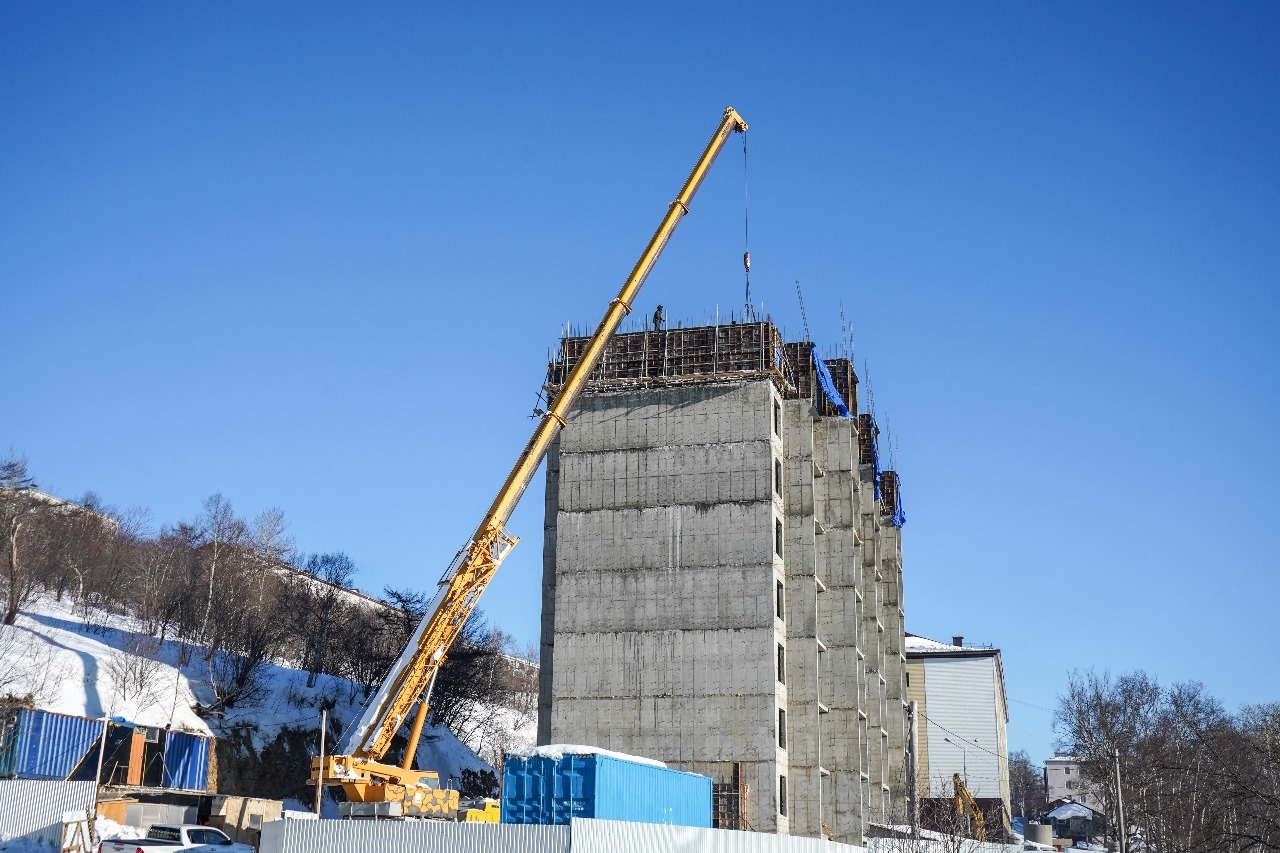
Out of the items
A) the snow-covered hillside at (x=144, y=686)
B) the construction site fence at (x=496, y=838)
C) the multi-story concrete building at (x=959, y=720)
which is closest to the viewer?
the construction site fence at (x=496, y=838)

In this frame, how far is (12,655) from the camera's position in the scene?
5681cm

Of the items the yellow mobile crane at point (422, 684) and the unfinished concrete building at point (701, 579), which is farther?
A: the unfinished concrete building at point (701, 579)

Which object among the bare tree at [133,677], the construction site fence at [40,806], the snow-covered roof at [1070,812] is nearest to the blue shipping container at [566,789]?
the construction site fence at [40,806]

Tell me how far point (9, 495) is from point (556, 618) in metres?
43.0

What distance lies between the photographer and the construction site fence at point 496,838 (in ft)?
92.3

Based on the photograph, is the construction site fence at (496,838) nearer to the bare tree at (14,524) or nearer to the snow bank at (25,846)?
the snow bank at (25,846)

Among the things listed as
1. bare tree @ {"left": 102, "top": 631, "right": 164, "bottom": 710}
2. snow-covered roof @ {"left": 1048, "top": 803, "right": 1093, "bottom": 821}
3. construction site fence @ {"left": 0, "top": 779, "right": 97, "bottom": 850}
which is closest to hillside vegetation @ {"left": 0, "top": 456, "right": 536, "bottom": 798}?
bare tree @ {"left": 102, "top": 631, "right": 164, "bottom": 710}

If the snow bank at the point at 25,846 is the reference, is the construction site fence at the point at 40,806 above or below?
above

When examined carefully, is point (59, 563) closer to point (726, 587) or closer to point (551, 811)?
point (726, 587)

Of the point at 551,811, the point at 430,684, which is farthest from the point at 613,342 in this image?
the point at 551,811

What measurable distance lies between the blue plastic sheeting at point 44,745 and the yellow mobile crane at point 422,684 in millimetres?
9165

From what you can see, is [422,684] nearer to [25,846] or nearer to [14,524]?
[25,846]

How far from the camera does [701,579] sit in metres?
57.6

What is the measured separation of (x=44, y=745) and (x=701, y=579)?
28.1 m
